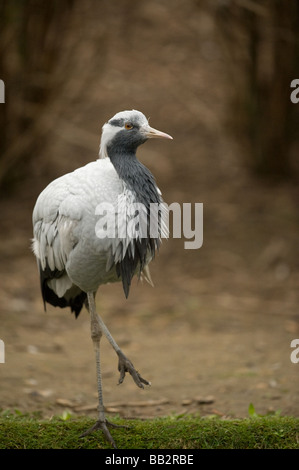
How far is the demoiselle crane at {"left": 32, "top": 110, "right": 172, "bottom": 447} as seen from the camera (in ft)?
16.1

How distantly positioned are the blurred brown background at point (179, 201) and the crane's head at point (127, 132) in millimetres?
2283

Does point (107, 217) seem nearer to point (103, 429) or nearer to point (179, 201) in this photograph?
point (103, 429)

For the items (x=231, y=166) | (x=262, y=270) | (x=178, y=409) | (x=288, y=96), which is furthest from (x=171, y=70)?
(x=178, y=409)

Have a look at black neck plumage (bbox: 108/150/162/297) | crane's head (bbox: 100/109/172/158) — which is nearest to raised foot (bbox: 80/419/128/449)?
black neck plumage (bbox: 108/150/162/297)

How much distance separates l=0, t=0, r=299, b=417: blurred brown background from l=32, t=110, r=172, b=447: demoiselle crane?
1.57 metres

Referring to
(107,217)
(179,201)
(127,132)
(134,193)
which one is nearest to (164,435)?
(107,217)

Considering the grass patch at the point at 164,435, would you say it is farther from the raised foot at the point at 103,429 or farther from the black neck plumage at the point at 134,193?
the black neck plumage at the point at 134,193

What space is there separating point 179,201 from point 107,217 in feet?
18.8

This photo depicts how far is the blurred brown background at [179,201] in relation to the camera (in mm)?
6953

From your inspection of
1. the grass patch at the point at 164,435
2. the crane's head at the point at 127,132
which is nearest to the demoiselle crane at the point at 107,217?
the crane's head at the point at 127,132

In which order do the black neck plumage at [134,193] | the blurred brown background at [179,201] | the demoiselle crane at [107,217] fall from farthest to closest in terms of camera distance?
the blurred brown background at [179,201] < the black neck plumage at [134,193] < the demoiselle crane at [107,217]

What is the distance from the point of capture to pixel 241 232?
33.6ft

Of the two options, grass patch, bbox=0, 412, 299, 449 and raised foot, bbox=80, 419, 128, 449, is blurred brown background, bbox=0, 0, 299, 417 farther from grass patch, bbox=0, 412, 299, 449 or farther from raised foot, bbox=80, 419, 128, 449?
raised foot, bbox=80, 419, 128, 449

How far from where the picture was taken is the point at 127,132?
16.6ft
